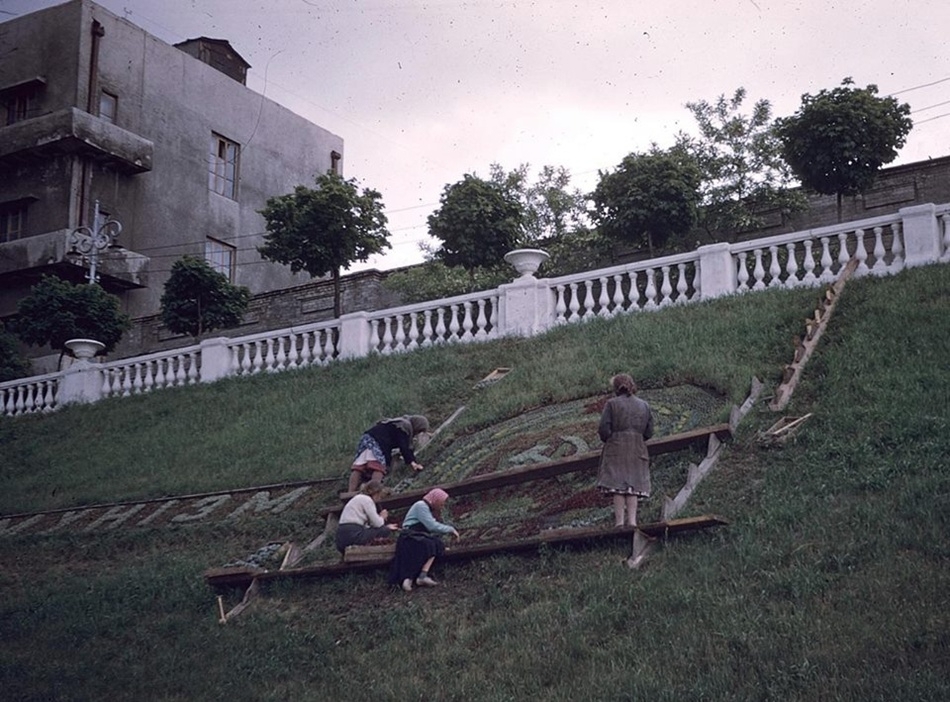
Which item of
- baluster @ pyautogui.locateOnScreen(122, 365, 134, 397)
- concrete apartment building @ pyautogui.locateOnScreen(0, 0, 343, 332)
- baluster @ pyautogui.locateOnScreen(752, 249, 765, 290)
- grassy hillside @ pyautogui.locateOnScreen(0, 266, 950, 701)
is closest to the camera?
grassy hillside @ pyautogui.locateOnScreen(0, 266, 950, 701)

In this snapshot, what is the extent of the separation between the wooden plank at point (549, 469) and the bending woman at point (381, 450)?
1.22 meters

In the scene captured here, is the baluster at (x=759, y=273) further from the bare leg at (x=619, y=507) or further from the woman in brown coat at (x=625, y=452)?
the bare leg at (x=619, y=507)

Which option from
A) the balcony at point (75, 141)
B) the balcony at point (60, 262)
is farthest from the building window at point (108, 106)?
the balcony at point (60, 262)

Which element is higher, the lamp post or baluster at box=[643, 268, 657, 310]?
the lamp post

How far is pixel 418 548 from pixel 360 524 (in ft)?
3.87

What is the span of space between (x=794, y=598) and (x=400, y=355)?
11532mm

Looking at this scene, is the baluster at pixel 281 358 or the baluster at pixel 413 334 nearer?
the baluster at pixel 413 334

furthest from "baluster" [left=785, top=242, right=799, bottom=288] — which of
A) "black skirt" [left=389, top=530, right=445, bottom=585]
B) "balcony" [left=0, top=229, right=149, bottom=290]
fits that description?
"balcony" [left=0, top=229, right=149, bottom=290]

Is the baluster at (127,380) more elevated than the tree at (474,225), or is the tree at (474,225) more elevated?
the tree at (474,225)

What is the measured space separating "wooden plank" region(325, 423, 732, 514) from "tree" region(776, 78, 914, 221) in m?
10.3

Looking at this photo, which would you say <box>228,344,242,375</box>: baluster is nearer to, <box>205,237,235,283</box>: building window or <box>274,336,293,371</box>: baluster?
<box>274,336,293,371</box>: baluster

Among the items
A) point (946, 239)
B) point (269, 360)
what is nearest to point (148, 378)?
point (269, 360)

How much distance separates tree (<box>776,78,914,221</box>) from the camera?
20641mm

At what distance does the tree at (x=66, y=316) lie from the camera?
2609cm
